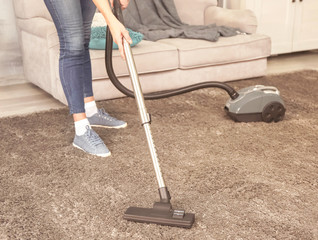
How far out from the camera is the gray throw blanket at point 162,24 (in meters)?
2.94

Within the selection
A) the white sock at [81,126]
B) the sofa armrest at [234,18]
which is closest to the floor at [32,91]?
the sofa armrest at [234,18]

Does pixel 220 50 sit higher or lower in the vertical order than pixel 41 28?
lower

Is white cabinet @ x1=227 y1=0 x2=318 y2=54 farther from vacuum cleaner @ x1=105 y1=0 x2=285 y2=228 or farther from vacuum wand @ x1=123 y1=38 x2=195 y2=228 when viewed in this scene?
vacuum wand @ x1=123 y1=38 x2=195 y2=228

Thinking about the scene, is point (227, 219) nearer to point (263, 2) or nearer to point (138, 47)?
point (138, 47)

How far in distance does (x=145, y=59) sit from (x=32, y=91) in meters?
0.80

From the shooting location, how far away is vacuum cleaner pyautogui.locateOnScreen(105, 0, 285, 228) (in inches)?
52.6

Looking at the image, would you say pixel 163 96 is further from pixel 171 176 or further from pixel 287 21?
pixel 287 21

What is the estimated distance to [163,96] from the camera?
2127 mm

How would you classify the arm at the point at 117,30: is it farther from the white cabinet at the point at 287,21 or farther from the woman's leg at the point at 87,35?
the white cabinet at the point at 287,21

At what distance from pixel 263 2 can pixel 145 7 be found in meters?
1.02

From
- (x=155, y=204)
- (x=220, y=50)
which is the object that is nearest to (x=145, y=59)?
(x=220, y=50)

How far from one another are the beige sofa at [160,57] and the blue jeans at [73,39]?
652 millimetres

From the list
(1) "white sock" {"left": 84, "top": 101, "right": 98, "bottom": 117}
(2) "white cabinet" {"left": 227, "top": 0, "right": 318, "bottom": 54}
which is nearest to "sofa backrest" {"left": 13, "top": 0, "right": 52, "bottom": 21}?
(1) "white sock" {"left": 84, "top": 101, "right": 98, "bottom": 117}

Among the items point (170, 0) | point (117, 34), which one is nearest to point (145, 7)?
point (170, 0)
